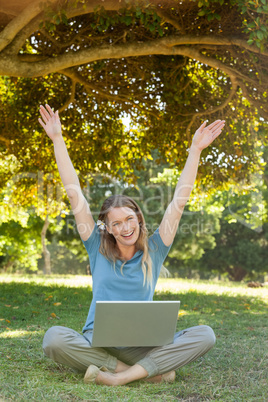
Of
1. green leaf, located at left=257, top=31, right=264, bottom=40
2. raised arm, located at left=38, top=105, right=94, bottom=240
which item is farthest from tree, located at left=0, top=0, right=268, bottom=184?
raised arm, located at left=38, top=105, right=94, bottom=240

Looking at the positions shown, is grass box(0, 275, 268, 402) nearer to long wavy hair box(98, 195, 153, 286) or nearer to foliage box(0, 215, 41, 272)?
long wavy hair box(98, 195, 153, 286)

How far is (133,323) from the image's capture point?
335cm

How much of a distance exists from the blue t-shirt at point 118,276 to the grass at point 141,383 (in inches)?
25.4

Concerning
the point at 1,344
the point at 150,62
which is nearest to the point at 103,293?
the point at 1,344

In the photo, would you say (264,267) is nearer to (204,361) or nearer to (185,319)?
(185,319)

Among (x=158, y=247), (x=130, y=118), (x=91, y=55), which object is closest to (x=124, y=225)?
(x=158, y=247)

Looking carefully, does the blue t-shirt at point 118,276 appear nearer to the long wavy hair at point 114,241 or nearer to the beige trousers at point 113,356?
the long wavy hair at point 114,241

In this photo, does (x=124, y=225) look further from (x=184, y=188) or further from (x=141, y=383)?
(x=141, y=383)

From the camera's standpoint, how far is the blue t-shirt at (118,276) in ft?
12.1

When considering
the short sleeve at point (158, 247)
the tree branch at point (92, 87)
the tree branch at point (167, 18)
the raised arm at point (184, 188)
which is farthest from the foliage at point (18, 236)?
the raised arm at point (184, 188)

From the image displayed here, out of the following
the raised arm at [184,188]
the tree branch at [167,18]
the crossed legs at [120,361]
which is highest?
the tree branch at [167,18]

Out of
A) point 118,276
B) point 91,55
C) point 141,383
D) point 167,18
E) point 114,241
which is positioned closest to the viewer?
point 141,383

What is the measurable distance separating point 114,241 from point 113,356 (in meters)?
0.96

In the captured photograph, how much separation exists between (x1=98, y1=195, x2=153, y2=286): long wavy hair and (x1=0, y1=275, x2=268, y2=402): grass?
2.98ft
